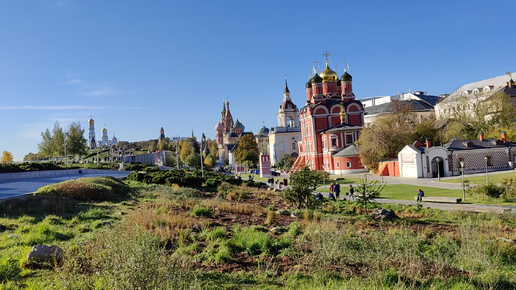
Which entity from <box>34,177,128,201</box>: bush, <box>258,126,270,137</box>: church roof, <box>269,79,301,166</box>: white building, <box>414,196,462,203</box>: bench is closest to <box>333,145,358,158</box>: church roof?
<box>414,196,462,203</box>: bench

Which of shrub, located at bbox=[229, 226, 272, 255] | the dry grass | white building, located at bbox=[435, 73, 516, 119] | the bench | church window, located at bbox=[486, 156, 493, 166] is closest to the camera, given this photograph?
shrub, located at bbox=[229, 226, 272, 255]

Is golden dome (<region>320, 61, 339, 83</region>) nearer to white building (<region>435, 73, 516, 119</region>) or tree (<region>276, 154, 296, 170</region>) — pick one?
tree (<region>276, 154, 296, 170</region>)

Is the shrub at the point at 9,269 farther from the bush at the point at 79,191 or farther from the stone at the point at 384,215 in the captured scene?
the stone at the point at 384,215

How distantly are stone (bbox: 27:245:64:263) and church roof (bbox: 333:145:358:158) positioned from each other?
47.9 m

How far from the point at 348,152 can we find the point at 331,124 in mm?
9034

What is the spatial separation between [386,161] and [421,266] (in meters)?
39.9

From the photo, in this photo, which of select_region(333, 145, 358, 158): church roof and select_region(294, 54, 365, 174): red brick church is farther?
select_region(294, 54, 365, 174): red brick church

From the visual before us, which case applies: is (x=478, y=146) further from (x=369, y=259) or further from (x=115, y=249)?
(x=115, y=249)

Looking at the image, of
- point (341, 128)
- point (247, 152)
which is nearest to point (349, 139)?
point (341, 128)

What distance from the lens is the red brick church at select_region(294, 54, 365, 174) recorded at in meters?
55.2

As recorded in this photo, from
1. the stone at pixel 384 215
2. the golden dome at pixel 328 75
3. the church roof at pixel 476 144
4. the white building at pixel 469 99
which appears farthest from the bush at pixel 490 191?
the golden dome at pixel 328 75

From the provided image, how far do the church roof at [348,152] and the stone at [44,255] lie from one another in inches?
1885

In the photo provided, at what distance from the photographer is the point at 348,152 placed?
5403 centimetres

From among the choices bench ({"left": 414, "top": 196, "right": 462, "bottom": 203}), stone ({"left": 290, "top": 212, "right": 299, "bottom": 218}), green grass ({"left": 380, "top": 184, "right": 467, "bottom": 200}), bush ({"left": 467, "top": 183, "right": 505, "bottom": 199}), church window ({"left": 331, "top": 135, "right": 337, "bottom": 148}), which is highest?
church window ({"left": 331, "top": 135, "right": 337, "bottom": 148})
